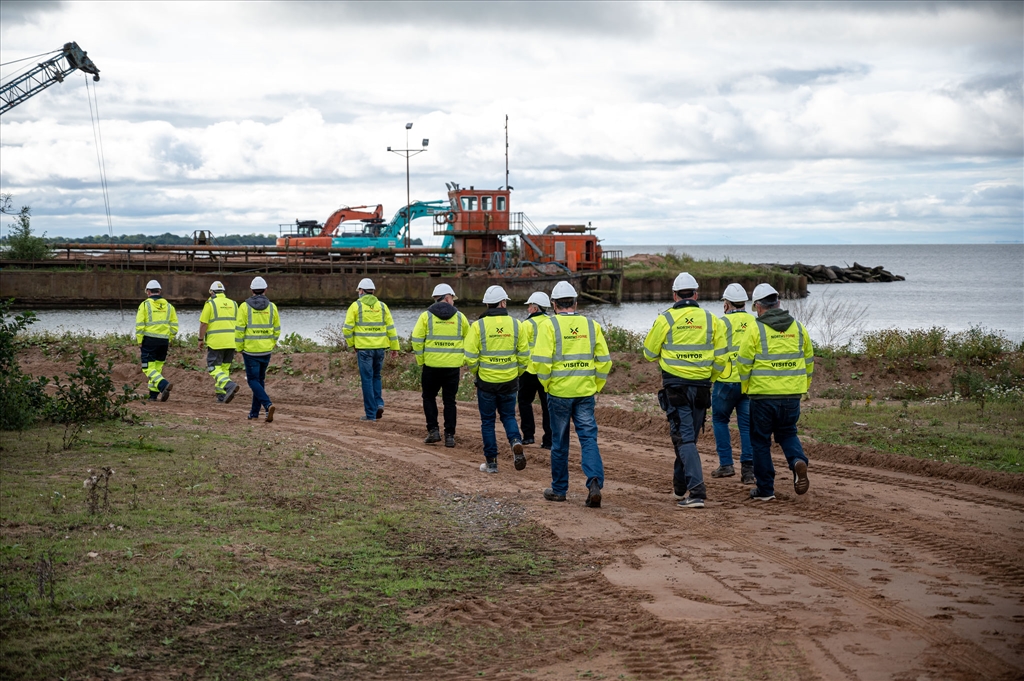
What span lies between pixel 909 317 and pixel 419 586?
4952 centimetres

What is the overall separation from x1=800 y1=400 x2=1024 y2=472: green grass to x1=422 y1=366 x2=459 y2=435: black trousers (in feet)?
15.8

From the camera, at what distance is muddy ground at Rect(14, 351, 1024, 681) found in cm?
537

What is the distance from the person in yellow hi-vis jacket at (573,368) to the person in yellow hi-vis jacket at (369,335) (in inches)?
196

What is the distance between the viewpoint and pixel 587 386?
911 centimetres

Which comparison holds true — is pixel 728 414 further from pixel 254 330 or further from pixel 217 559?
pixel 254 330

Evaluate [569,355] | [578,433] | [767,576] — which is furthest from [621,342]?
[767,576]

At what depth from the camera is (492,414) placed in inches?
433

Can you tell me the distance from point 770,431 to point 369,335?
253 inches

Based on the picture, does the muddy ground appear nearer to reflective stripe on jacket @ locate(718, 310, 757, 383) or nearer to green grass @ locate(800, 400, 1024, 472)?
green grass @ locate(800, 400, 1024, 472)

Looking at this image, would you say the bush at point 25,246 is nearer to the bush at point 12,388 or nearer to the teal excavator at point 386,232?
the teal excavator at point 386,232

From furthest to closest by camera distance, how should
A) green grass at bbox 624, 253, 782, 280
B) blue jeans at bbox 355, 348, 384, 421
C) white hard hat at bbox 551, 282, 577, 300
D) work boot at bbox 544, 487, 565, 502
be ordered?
1. green grass at bbox 624, 253, 782, 280
2. blue jeans at bbox 355, 348, 384, 421
3. work boot at bbox 544, 487, 565, 502
4. white hard hat at bbox 551, 282, 577, 300

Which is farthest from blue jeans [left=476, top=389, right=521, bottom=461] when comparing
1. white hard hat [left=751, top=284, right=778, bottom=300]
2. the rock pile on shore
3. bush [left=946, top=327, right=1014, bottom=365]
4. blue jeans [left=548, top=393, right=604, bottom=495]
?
the rock pile on shore

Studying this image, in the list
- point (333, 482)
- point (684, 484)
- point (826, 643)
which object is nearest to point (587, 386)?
point (684, 484)

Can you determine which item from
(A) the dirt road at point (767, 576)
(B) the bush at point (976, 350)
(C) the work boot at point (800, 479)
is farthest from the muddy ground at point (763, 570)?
(B) the bush at point (976, 350)
